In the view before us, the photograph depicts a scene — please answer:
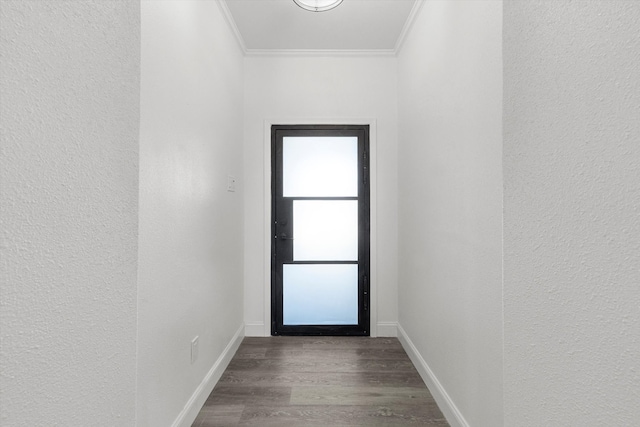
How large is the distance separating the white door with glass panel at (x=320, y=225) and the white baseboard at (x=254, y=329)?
194 mm

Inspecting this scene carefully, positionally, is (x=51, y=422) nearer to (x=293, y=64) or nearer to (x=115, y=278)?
(x=115, y=278)

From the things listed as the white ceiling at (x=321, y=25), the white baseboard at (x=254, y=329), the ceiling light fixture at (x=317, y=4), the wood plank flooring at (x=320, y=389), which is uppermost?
the white ceiling at (x=321, y=25)

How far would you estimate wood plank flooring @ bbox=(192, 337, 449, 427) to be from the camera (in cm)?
207

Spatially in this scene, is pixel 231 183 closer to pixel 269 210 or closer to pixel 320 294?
pixel 269 210

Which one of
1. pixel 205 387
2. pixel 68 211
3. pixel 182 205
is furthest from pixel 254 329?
pixel 68 211

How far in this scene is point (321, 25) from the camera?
9.87 feet

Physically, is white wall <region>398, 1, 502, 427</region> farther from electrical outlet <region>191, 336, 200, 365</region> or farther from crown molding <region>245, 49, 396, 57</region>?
electrical outlet <region>191, 336, 200, 365</region>

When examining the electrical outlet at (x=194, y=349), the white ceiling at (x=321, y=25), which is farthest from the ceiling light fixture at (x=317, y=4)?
the electrical outlet at (x=194, y=349)

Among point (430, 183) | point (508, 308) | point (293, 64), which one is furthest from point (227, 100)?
point (508, 308)

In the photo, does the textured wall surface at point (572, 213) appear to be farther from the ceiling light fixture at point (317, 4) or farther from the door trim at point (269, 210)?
the door trim at point (269, 210)

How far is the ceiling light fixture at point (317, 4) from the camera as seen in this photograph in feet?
8.26

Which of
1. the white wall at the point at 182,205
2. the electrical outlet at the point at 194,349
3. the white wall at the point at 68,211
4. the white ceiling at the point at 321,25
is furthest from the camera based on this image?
the white ceiling at the point at 321,25

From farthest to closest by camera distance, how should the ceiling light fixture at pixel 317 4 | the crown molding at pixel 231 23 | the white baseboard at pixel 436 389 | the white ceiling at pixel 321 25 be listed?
the white ceiling at pixel 321 25, the crown molding at pixel 231 23, the ceiling light fixture at pixel 317 4, the white baseboard at pixel 436 389

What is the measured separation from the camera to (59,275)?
574mm
